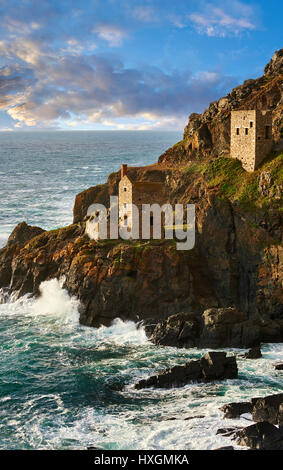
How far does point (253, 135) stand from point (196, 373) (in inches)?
1303

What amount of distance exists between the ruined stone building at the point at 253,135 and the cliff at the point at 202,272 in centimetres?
157

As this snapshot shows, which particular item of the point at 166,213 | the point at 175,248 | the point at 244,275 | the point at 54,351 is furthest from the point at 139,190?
the point at 54,351

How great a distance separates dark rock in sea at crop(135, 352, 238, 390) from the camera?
4178 cm

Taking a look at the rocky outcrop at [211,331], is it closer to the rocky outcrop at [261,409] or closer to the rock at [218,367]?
the rock at [218,367]

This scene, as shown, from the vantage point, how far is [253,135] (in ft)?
212

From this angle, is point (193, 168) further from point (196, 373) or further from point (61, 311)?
point (196, 373)

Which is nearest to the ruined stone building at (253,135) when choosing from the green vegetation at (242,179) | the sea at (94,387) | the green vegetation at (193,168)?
the green vegetation at (242,179)

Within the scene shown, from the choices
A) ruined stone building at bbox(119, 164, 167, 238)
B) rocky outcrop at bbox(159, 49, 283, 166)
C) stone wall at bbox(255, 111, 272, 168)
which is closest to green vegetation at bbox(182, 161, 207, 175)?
rocky outcrop at bbox(159, 49, 283, 166)

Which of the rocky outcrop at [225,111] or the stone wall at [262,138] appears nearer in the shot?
the stone wall at [262,138]

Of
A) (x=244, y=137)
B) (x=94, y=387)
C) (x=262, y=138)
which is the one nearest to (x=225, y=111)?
(x=244, y=137)

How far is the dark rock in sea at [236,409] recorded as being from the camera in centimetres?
3544

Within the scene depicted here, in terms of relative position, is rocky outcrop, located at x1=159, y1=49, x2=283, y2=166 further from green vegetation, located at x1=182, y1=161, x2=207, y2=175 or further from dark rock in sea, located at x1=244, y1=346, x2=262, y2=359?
dark rock in sea, located at x1=244, y1=346, x2=262, y2=359

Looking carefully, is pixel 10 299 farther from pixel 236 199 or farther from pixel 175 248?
pixel 236 199

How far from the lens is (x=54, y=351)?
4938 centimetres
